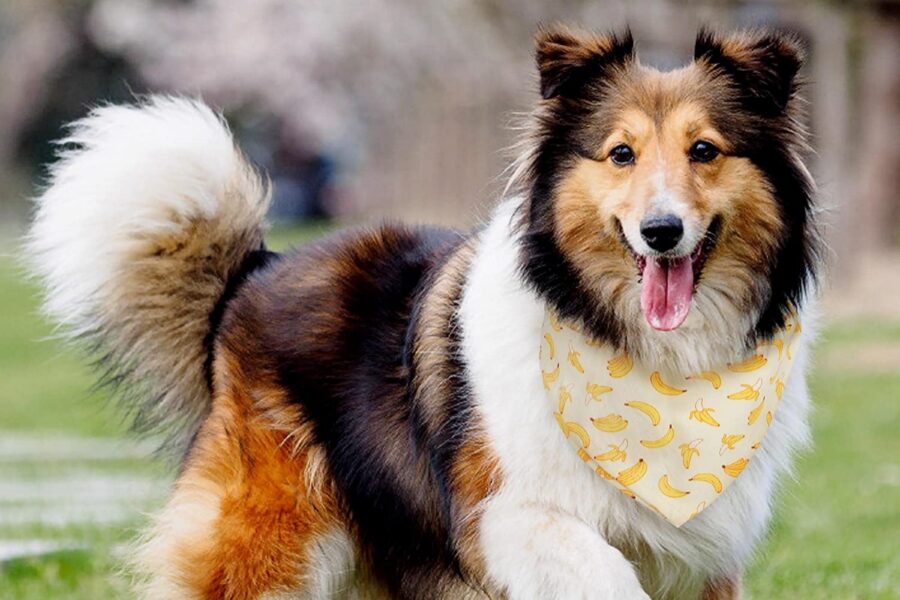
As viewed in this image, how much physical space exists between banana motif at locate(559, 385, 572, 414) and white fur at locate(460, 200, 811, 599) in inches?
2.1

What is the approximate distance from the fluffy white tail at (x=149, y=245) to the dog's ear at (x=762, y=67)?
1900 mm

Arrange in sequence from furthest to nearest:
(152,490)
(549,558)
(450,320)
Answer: (152,490) < (450,320) < (549,558)

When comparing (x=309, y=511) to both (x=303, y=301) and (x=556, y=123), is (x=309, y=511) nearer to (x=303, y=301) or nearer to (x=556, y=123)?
(x=303, y=301)

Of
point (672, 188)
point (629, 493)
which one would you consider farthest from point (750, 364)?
point (672, 188)

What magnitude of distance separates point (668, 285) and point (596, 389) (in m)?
0.42

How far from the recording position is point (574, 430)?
479 centimetres

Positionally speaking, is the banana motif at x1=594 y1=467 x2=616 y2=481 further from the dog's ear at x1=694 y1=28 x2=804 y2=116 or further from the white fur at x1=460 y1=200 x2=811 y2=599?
the dog's ear at x1=694 y1=28 x2=804 y2=116

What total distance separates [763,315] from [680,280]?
37 cm

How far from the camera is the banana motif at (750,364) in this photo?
4.89 meters

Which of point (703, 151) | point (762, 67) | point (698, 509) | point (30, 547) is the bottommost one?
point (30, 547)

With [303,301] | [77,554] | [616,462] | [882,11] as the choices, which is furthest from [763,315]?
[882,11]

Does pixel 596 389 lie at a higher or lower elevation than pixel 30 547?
higher

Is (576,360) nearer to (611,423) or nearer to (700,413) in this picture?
(611,423)

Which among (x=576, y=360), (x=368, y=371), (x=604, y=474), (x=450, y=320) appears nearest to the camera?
(x=604, y=474)
